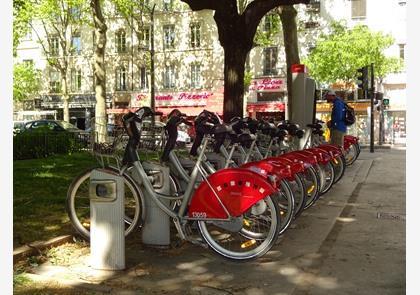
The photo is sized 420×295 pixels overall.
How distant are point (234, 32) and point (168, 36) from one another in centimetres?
3577

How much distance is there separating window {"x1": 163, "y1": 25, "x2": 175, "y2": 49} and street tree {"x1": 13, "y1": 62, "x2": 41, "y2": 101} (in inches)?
449

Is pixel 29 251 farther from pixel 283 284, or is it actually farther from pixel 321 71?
pixel 321 71

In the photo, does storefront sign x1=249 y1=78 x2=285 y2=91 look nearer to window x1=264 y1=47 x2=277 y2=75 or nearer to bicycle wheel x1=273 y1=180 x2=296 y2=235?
window x1=264 y1=47 x2=277 y2=75

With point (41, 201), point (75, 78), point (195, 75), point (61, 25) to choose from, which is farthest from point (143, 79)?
point (41, 201)

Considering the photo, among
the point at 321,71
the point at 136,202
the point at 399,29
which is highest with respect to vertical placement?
the point at 399,29

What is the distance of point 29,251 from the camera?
5.16 meters

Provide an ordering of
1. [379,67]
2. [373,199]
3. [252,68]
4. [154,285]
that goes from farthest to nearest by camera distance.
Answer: [252,68]
[379,67]
[373,199]
[154,285]

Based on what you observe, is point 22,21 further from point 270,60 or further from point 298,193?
point 298,193

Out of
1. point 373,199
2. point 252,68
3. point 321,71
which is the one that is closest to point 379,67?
point 321,71

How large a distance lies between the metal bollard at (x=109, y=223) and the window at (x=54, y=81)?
4461 cm

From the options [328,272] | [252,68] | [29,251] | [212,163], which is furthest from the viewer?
[252,68]

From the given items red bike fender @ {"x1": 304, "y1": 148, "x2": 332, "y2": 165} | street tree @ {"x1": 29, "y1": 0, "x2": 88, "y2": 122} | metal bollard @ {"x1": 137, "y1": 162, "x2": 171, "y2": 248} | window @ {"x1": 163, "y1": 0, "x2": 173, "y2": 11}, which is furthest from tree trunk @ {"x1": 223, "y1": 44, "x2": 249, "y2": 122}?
window @ {"x1": 163, "y1": 0, "x2": 173, "y2": 11}

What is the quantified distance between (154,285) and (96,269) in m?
0.67

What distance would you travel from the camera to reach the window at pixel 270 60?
1623 inches
